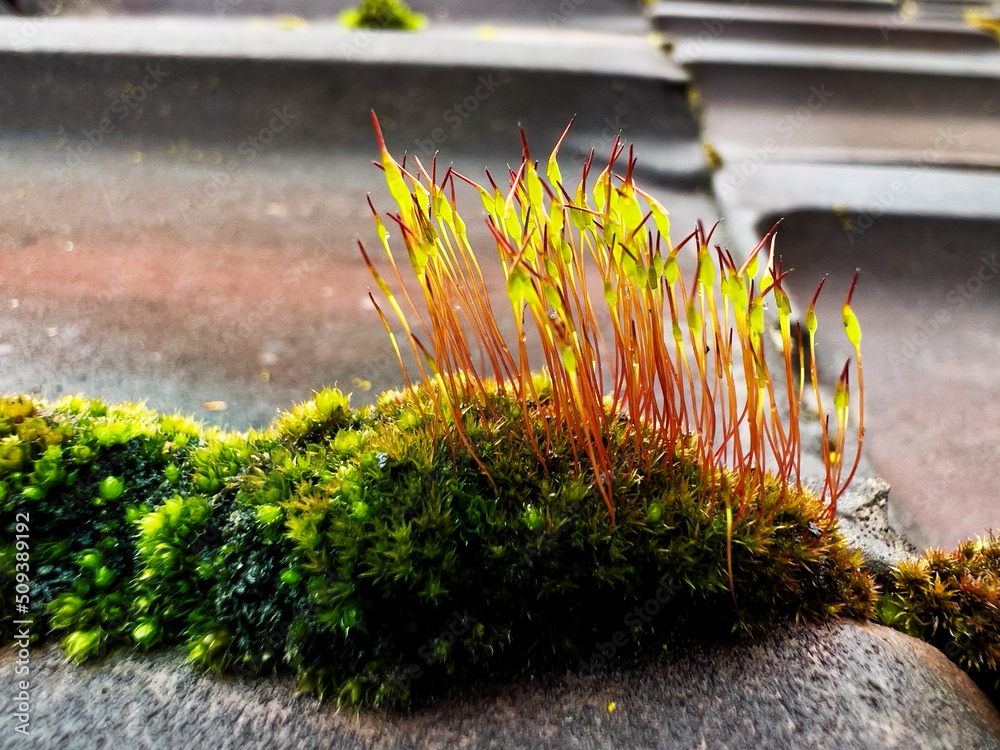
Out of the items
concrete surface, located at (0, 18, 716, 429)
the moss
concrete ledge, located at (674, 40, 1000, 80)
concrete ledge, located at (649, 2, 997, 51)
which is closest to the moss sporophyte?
the moss

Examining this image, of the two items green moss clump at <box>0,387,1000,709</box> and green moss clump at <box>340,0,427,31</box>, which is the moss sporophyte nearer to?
green moss clump at <box>0,387,1000,709</box>

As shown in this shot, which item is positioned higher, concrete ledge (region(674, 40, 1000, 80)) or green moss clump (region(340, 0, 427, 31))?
green moss clump (region(340, 0, 427, 31))

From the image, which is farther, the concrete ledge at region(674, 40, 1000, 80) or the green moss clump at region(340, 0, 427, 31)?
the green moss clump at region(340, 0, 427, 31)

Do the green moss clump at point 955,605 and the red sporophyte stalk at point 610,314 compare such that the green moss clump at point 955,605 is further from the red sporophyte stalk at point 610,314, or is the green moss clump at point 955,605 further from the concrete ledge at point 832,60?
the concrete ledge at point 832,60

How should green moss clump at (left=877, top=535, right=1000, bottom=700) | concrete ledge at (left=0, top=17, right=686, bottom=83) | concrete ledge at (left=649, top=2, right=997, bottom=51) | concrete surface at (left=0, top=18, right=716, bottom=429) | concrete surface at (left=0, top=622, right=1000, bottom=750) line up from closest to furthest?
concrete surface at (left=0, top=622, right=1000, bottom=750) → green moss clump at (left=877, top=535, right=1000, bottom=700) → concrete surface at (left=0, top=18, right=716, bottom=429) → concrete ledge at (left=0, top=17, right=686, bottom=83) → concrete ledge at (left=649, top=2, right=997, bottom=51)

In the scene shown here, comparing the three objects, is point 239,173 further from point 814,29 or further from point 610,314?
point 814,29

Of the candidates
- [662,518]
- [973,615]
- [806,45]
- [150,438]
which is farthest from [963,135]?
[150,438]

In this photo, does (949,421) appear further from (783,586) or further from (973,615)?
(783,586)
